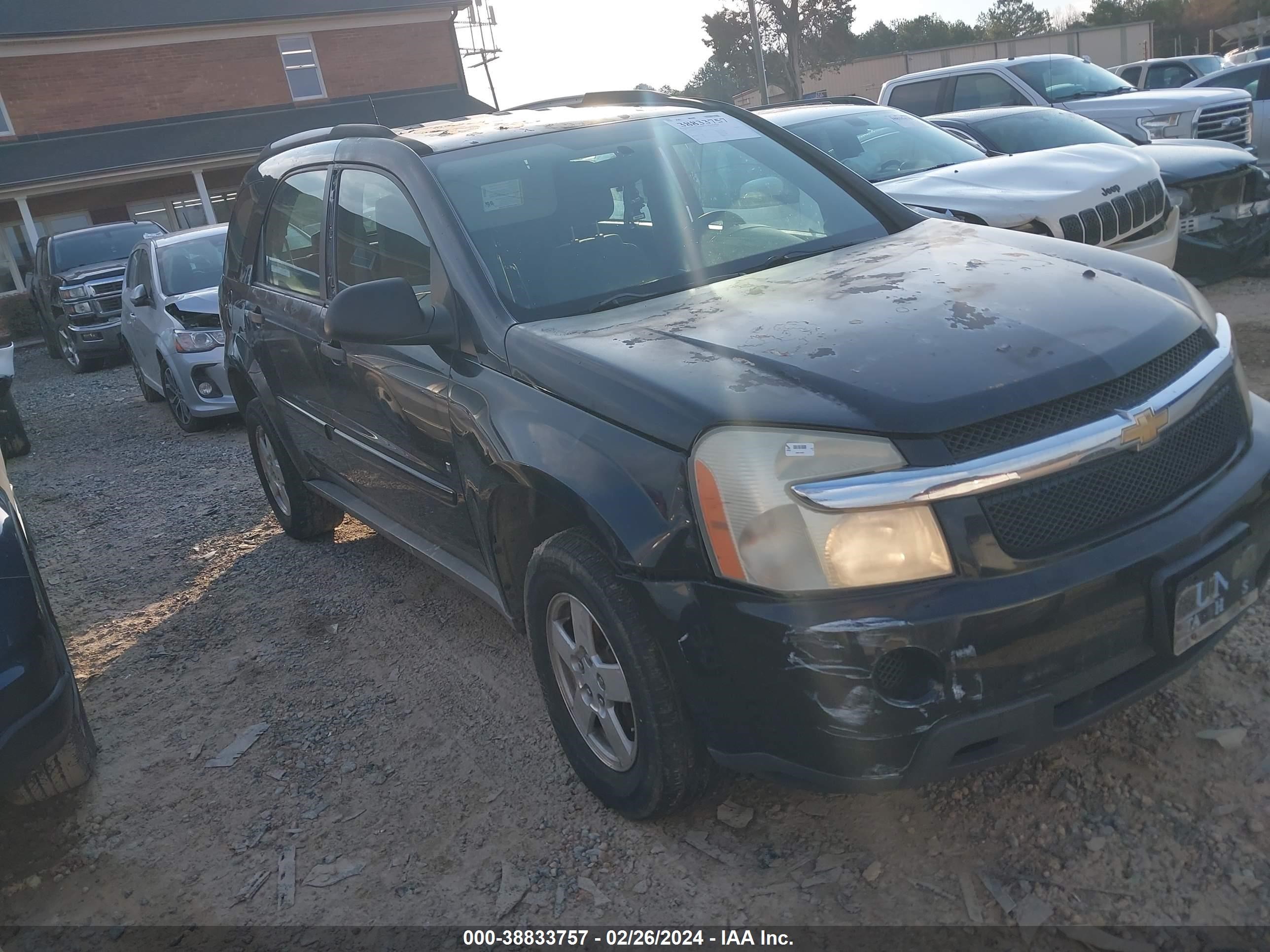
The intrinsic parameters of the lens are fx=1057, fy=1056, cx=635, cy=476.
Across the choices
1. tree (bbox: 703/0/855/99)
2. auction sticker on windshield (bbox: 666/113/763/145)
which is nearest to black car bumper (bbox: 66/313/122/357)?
auction sticker on windshield (bbox: 666/113/763/145)

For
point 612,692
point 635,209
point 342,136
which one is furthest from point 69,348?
point 612,692

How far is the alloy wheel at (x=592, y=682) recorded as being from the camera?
110 inches

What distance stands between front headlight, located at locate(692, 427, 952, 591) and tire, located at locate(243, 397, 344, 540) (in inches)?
137

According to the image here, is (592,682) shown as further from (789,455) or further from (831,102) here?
(831,102)

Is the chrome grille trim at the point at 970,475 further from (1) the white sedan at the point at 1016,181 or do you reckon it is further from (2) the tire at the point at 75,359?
(2) the tire at the point at 75,359

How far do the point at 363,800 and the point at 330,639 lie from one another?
138cm

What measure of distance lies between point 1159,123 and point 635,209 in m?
9.71

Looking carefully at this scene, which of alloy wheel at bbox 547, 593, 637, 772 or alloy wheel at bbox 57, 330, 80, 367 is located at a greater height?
alloy wheel at bbox 547, 593, 637, 772

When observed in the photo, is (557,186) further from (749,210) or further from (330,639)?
(330,639)

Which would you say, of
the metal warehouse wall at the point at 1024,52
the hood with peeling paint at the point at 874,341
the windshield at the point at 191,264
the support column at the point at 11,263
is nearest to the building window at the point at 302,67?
the support column at the point at 11,263

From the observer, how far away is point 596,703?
2.93m

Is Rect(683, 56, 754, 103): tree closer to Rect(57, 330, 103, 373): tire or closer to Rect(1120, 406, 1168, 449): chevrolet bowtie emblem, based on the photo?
Rect(57, 330, 103, 373): tire

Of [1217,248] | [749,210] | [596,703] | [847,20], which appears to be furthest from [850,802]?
[847,20]

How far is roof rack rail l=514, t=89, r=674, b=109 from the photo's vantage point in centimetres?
439
